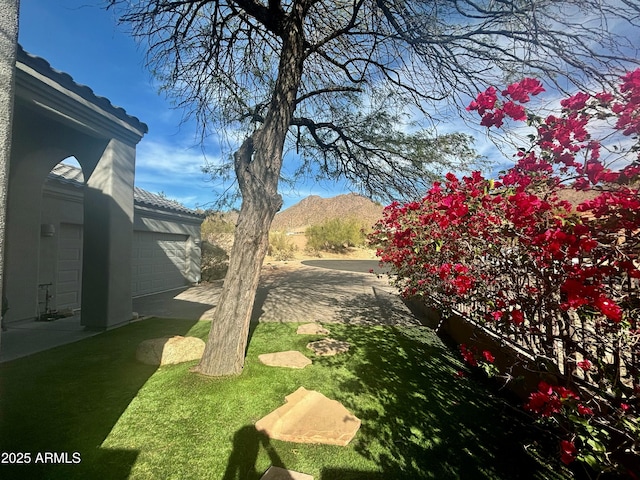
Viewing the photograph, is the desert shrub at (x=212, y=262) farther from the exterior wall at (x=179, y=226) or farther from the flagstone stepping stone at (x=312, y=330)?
the flagstone stepping stone at (x=312, y=330)

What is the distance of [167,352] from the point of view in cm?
429

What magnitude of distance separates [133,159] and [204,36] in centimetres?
304

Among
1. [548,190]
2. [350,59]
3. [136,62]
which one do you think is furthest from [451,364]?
[136,62]

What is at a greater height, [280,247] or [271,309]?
[280,247]

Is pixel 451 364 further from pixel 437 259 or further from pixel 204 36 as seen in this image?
pixel 204 36

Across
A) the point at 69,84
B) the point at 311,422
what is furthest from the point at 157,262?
the point at 311,422

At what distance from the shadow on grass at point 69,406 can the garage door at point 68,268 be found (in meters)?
2.87

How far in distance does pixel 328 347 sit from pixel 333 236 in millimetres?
26670

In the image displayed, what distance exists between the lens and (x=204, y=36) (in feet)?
17.1

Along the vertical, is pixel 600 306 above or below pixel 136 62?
below

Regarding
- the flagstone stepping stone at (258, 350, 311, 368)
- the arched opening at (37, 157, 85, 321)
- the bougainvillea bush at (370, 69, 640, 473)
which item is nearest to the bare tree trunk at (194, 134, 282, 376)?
the flagstone stepping stone at (258, 350, 311, 368)

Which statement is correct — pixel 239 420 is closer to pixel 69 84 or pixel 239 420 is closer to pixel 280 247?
pixel 69 84

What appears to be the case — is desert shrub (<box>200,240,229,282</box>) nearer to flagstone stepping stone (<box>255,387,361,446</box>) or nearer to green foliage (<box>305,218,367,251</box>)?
flagstone stepping stone (<box>255,387,361,446</box>)

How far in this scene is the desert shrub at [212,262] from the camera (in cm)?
1366
